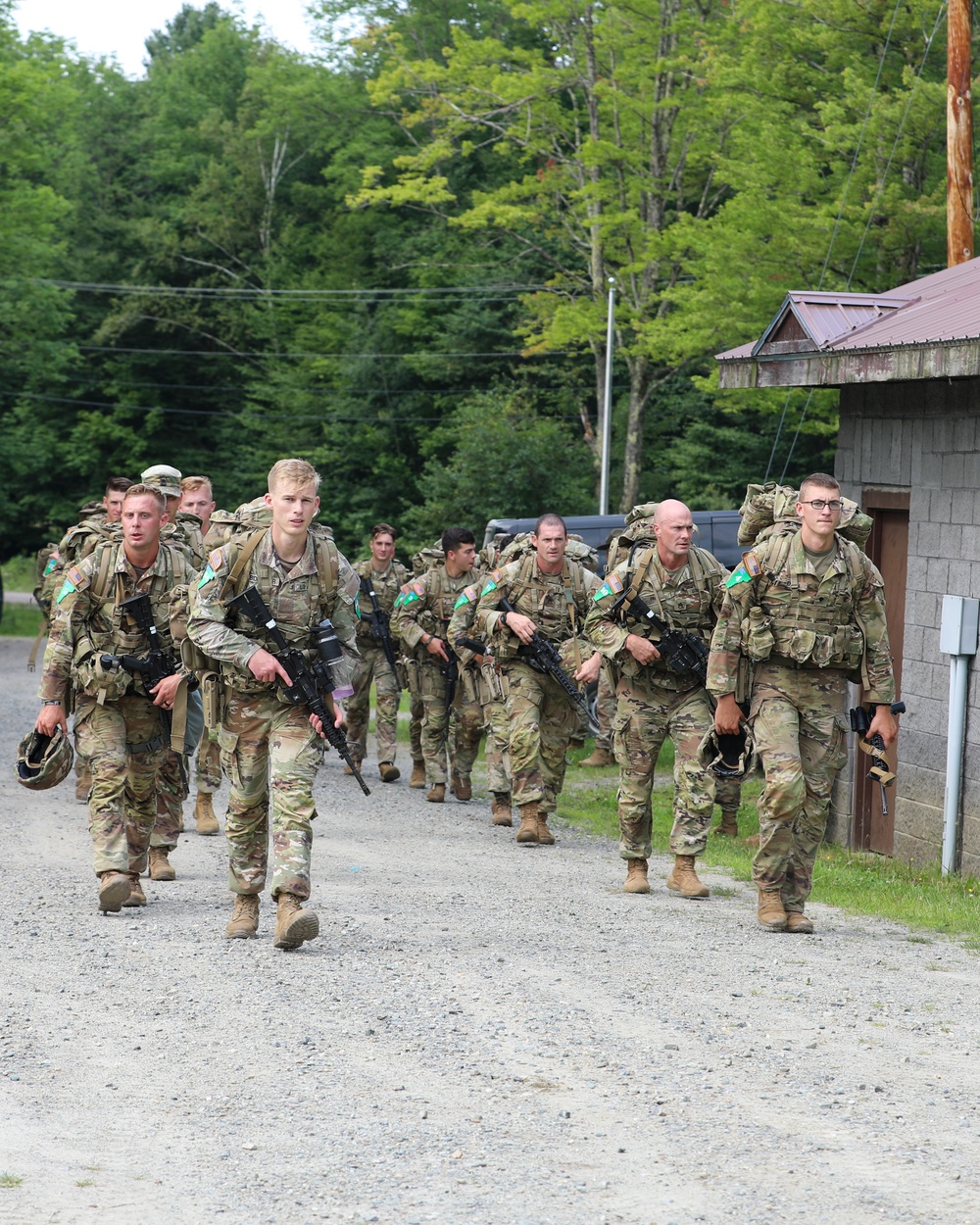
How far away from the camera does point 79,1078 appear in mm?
5258

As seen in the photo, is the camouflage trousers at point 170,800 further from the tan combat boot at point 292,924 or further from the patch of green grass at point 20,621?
the patch of green grass at point 20,621

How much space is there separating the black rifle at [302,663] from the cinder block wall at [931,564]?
16.4 feet

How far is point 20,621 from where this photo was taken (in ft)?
137

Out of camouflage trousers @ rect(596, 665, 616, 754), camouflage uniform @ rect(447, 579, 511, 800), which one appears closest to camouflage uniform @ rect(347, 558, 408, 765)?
camouflage uniform @ rect(447, 579, 511, 800)

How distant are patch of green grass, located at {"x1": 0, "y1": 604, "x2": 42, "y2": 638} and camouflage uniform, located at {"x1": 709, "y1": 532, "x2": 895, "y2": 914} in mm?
31596

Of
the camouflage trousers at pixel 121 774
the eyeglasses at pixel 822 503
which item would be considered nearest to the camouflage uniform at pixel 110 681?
the camouflage trousers at pixel 121 774

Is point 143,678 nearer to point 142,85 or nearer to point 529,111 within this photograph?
point 529,111

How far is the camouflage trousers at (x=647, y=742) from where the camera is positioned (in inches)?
352

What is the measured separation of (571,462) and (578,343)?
2693 mm

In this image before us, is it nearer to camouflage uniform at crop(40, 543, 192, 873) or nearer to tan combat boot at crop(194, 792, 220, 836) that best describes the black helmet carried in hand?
camouflage uniform at crop(40, 543, 192, 873)

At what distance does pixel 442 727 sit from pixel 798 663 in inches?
258

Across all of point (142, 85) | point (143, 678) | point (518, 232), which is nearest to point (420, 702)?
point (143, 678)

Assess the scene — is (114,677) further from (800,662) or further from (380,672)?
(380,672)

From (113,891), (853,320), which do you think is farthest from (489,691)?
(113,891)
